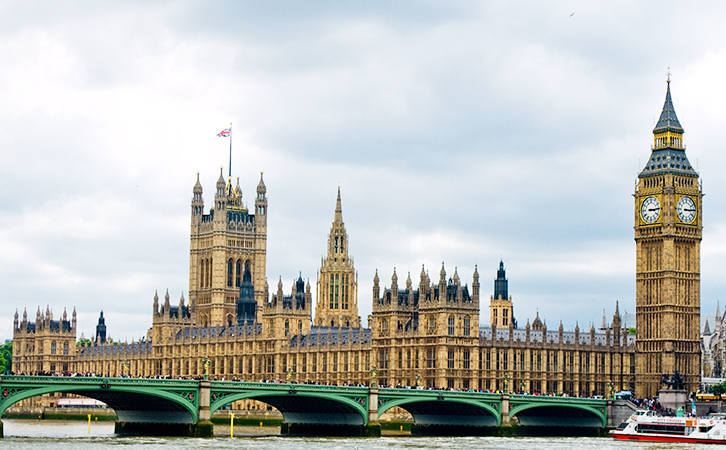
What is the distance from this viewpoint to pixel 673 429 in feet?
374

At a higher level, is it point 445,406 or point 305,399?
point 305,399

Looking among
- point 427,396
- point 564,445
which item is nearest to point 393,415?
point 427,396

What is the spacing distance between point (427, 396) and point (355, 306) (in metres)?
84.9

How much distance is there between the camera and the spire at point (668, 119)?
151125 millimetres

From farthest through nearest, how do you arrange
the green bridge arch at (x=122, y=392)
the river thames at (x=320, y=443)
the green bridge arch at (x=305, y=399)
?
the green bridge arch at (x=305, y=399), the green bridge arch at (x=122, y=392), the river thames at (x=320, y=443)

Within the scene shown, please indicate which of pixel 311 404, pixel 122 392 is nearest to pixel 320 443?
pixel 311 404

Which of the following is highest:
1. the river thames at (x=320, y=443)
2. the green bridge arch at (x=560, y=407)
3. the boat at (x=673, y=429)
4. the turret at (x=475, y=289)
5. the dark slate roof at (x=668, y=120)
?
the dark slate roof at (x=668, y=120)

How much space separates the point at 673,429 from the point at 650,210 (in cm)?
3945

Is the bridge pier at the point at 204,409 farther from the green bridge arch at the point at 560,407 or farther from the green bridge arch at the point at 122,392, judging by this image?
the green bridge arch at the point at 560,407

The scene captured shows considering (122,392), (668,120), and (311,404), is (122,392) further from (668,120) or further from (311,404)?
(668,120)

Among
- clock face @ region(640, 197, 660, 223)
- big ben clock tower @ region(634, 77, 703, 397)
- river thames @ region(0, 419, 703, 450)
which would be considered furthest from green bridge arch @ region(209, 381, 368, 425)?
clock face @ region(640, 197, 660, 223)

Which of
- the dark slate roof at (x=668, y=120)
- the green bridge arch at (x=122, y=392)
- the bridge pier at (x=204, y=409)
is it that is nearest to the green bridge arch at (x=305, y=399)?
the bridge pier at (x=204, y=409)

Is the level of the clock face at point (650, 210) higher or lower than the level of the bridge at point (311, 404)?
higher

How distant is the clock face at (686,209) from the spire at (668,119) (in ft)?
26.5
